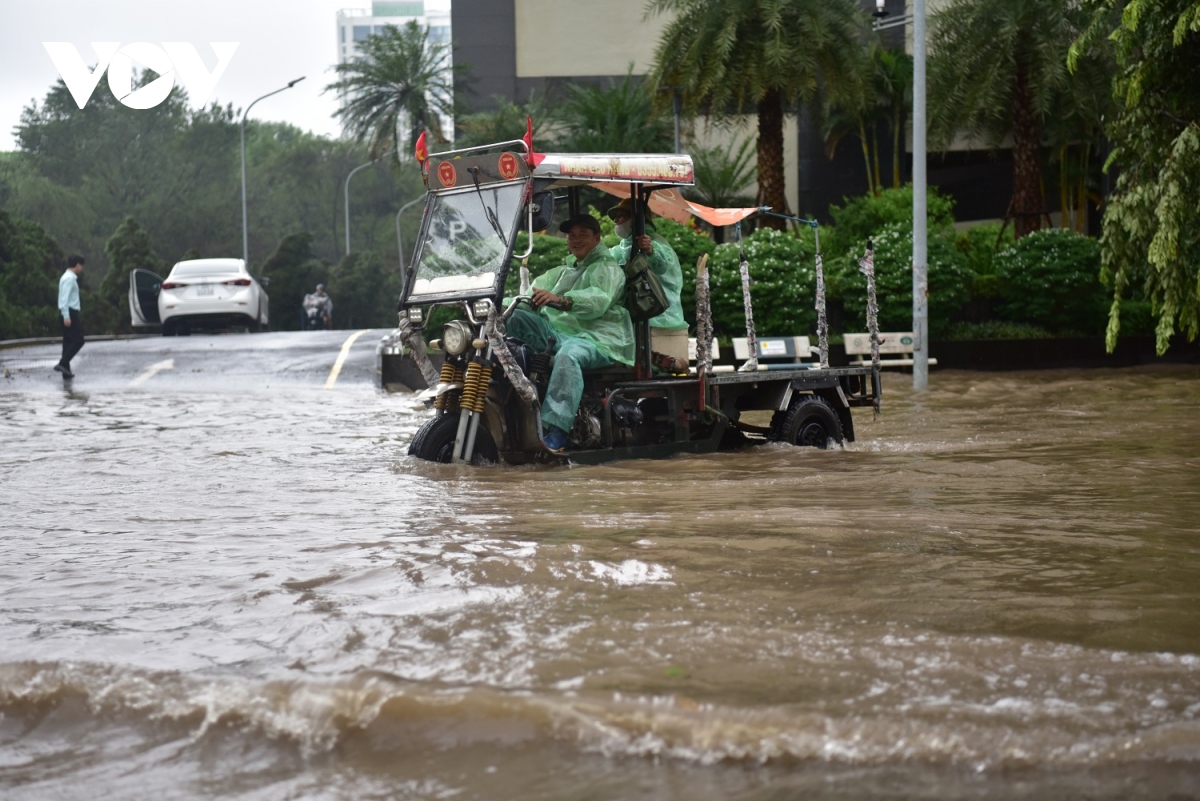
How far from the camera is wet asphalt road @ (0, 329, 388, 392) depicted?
19.1 metres

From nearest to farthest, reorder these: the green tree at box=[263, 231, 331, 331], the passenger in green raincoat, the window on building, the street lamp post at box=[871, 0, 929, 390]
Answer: the passenger in green raincoat, the street lamp post at box=[871, 0, 929, 390], the green tree at box=[263, 231, 331, 331], the window on building

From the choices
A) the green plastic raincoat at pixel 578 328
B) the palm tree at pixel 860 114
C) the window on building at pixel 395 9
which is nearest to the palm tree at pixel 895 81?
the palm tree at pixel 860 114

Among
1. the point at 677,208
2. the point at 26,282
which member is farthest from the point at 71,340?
the point at 26,282

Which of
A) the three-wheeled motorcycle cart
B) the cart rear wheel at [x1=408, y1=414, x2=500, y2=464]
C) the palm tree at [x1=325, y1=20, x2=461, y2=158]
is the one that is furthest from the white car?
the palm tree at [x1=325, y1=20, x2=461, y2=158]

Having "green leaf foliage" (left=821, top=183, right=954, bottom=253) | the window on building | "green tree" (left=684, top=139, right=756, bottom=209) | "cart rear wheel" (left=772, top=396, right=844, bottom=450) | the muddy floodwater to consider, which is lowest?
the muddy floodwater

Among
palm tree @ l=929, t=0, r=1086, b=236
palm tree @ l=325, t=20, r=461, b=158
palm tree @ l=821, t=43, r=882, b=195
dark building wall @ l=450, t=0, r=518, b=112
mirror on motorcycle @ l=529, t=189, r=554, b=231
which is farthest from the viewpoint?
palm tree @ l=325, t=20, r=461, b=158

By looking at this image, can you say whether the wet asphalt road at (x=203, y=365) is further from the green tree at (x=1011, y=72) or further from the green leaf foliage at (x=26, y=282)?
the green leaf foliage at (x=26, y=282)

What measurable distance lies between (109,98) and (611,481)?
69.6 meters

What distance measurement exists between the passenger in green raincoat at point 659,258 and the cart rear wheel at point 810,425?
1.28 metres

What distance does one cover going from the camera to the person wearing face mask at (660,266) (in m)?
9.88

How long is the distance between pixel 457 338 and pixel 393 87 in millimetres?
42275

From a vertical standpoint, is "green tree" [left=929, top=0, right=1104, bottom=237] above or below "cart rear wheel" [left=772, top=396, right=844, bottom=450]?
above

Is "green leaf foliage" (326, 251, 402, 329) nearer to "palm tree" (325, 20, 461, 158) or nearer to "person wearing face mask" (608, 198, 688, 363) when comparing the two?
"palm tree" (325, 20, 461, 158)

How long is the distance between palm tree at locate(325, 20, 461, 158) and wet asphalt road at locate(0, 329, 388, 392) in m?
25.8
